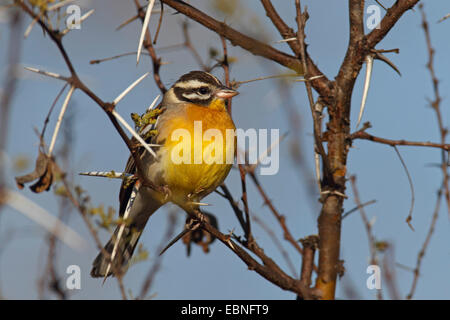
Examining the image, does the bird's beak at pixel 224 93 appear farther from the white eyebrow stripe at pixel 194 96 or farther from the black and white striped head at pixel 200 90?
the white eyebrow stripe at pixel 194 96

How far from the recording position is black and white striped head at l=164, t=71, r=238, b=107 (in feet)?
20.9

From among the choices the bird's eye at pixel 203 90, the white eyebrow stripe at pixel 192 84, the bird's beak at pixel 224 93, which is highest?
the white eyebrow stripe at pixel 192 84

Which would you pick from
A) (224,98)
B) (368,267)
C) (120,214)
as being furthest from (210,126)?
(368,267)

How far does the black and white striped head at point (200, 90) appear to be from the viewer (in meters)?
6.38

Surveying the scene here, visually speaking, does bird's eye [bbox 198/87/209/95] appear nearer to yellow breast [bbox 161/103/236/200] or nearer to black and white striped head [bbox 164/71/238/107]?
black and white striped head [bbox 164/71/238/107]

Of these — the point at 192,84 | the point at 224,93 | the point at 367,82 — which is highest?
the point at 192,84

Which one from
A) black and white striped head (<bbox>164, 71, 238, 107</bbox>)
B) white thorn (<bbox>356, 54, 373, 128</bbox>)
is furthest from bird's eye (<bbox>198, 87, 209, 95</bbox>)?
white thorn (<bbox>356, 54, 373, 128</bbox>)

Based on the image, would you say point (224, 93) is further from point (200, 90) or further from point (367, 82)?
point (367, 82)

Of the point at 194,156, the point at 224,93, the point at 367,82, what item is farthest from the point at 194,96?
the point at 367,82

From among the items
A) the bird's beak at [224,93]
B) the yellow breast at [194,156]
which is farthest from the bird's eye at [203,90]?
the yellow breast at [194,156]

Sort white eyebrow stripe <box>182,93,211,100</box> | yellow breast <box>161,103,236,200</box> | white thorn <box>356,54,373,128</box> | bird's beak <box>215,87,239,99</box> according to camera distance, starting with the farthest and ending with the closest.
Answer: white eyebrow stripe <box>182,93,211,100</box> < bird's beak <box>215,87,239,99</box> < yellow breast <box>161,103,236,200</box> < white thorn <box>356,54,373,128</box>

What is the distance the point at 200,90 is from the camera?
6.48m

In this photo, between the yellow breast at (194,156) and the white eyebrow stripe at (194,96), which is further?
the white eyebrow stripe at (194,96)

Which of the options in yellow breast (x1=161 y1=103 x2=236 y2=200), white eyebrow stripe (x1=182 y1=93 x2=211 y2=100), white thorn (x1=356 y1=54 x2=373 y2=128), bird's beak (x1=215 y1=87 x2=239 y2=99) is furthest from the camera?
white eyebrow stripe (x1=182 y1=93 x2=211 y2=100)
